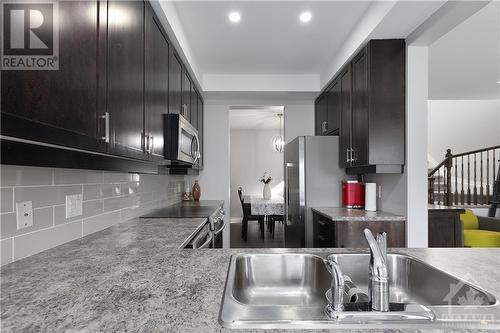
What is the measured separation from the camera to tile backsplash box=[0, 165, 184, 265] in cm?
107

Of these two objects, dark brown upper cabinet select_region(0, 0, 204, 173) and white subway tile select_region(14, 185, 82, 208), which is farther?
white subway tile select_region(14, 185, 82, 208)

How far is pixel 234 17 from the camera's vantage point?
96.7 inches

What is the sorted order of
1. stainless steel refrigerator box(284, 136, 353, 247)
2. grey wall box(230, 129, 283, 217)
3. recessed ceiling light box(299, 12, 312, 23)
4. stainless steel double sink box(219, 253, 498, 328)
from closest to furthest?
1. stainless steel double sink box(219, 253, 498, 328)
2. recessed ceiling light box(299, 12, 312, 23)
3. stainless steel refrigerator box(284, 136, 353, 247)
4. grey wall box(230, 129, 283, 217)

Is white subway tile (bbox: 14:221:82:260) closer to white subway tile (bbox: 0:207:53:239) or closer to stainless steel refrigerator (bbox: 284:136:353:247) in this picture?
white subway tile (bbox: 0:207:53:239)

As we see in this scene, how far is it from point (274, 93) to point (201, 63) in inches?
41.6

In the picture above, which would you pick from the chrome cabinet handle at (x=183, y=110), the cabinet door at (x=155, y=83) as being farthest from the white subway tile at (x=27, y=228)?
the chrome cabinet handle at (x=183, y=110)

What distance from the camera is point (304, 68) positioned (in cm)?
364

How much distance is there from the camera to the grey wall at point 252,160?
823 cm

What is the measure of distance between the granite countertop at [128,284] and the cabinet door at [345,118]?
1756mm

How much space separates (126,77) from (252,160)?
6.83 metres

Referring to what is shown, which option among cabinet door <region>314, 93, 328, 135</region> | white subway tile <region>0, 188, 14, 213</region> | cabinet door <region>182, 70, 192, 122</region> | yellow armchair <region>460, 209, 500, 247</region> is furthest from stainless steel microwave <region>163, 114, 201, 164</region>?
yellow armchair <region>460, 209, 500, 247</region>

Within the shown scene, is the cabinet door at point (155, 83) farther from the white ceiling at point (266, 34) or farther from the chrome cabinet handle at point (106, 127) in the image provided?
the chrome cabinet handle at point (106, 127)

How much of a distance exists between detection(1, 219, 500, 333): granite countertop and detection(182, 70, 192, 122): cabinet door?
5.87 feet

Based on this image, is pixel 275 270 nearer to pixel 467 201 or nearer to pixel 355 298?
pixel 355 298
